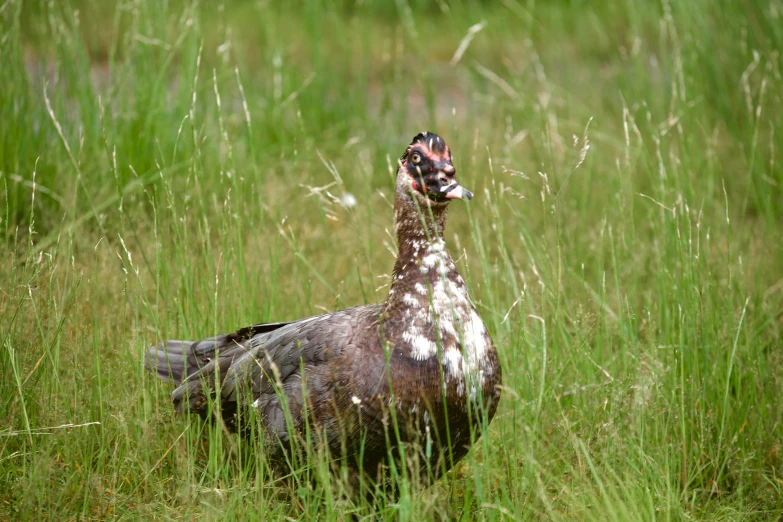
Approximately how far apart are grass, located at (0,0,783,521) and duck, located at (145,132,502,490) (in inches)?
5.5

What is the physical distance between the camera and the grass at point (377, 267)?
3.02 m

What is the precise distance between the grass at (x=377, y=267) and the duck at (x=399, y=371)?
139 mm

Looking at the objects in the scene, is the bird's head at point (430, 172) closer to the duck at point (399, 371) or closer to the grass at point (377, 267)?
the duck at point (399, 371)

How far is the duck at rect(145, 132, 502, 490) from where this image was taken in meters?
2.87

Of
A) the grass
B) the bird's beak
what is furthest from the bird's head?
the grass

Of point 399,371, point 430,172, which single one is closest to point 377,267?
point 430,172

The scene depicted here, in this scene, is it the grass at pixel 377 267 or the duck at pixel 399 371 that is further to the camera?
the grass at pixel 377 267

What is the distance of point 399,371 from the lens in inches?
114

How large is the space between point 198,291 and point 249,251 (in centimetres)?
57

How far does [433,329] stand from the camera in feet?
9.73

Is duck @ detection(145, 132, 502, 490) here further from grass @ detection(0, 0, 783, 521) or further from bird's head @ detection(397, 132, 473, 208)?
grass @ detection(0, 0, 783, 521)

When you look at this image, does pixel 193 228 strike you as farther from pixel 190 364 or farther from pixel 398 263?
pixel 398 263

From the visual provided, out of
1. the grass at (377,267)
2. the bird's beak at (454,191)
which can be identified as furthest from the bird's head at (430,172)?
the grass at (377,267)

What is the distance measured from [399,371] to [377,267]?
6.59 ft
